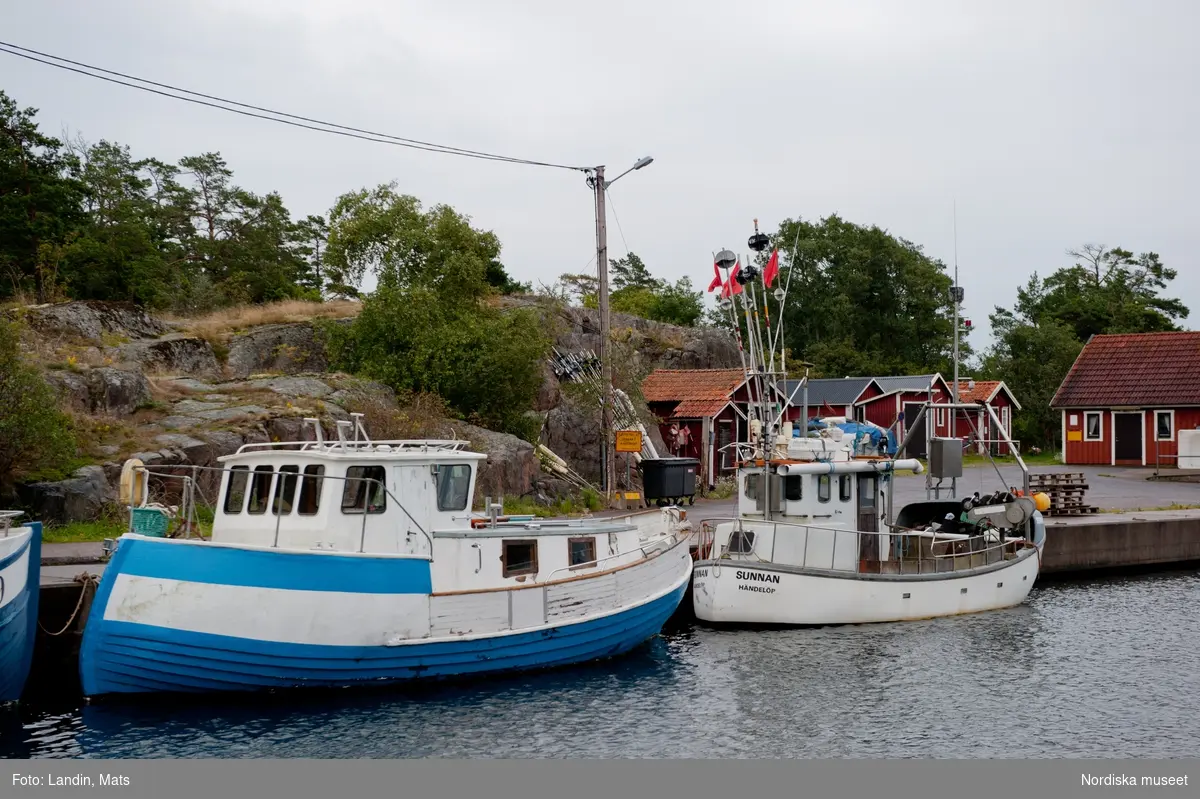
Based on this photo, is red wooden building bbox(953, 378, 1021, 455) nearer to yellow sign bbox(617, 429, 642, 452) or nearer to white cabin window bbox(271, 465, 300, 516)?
yellow sign bbox(617, 429, 642, 452)

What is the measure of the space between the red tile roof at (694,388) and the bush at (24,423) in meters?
22.8

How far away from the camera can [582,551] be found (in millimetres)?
17812

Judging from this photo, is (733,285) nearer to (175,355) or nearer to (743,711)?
(743,711)

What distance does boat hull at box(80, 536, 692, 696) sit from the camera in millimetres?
14375

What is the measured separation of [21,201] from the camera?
1495 inches

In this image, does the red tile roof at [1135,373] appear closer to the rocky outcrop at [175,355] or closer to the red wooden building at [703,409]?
the red wooden building at [703,409]

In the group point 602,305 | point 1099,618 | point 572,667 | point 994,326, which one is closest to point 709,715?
point 572,667

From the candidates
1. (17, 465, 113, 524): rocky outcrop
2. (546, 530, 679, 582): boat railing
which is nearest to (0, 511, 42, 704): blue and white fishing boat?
(17, 465, 113, 524): rocky outcrop

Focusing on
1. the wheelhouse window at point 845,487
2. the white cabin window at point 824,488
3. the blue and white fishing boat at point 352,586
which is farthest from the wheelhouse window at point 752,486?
the blue and white fishing boat at point 352,586

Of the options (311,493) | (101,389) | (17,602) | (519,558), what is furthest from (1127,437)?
(17,602)

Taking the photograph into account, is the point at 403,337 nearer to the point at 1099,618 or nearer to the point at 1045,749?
the point at 1099,618

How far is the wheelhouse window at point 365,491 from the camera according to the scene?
15.8m

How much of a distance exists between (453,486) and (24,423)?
29.6ft

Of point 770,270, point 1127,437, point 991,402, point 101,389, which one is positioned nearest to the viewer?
point 770,270
